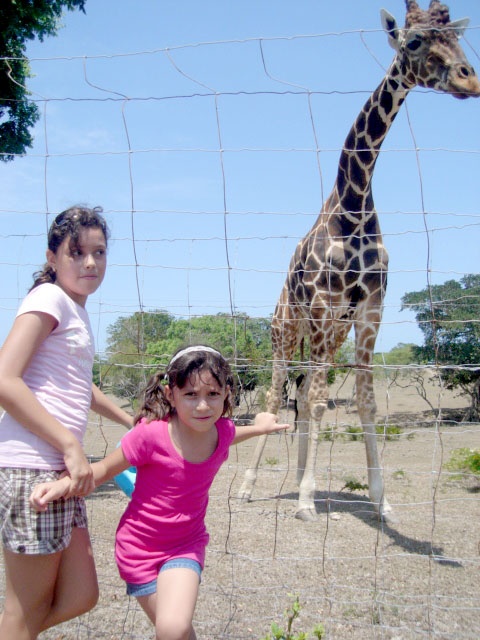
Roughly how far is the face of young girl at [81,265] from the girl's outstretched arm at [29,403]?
0.26 meters

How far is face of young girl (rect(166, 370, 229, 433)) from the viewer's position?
2211 mm

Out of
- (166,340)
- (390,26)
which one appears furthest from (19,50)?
(390,26)

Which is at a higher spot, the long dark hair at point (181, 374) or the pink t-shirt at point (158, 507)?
the long dark hair at point (181, 374)

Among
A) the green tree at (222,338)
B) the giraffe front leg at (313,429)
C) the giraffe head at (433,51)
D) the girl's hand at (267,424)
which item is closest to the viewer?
the girl's hand at (267,424)

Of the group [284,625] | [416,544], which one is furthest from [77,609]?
[416,544]

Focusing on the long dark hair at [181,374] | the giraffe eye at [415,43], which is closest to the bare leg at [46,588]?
the long dark hair at [181,374]

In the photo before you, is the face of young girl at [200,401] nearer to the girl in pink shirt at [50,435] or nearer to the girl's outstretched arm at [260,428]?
the girl's outstretched arm at [260,428]

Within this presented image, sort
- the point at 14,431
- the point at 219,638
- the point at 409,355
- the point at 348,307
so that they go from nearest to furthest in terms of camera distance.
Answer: the point at 14,431 → the point at 219,638 → the point at 348,307 → the point at 409,355

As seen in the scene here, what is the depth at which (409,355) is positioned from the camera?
1766cm

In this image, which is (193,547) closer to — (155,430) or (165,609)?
(165,609)

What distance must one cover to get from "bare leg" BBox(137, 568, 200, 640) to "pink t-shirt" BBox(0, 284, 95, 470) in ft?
1.71

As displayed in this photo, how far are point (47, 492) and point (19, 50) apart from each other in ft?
22.2

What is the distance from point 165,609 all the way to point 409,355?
16.5 metres

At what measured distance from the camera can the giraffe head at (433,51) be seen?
3.81 m
